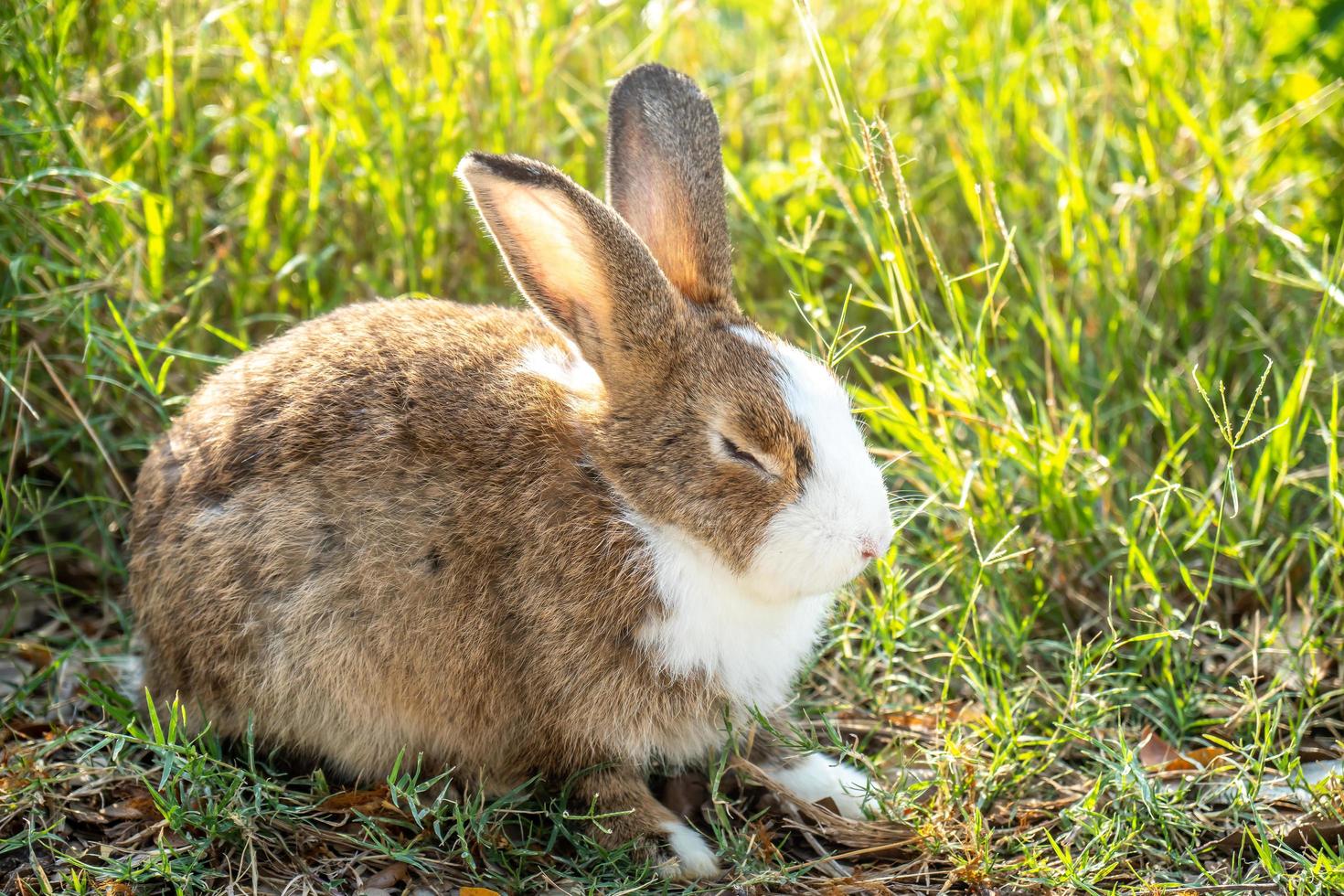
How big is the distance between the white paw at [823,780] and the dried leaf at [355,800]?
99 cm

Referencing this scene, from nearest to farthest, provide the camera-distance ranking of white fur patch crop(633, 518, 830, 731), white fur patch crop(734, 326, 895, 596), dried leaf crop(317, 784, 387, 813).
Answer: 1. white fur patch crop(734, 326, 895, 596)
2. white fur patch crop(633, 518, 830, 731)
3. dried leaf crop(317, 784, 387, 813)

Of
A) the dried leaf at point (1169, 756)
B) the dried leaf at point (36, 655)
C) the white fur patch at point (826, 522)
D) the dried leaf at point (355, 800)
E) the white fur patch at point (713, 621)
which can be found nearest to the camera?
the white fur patch at point (826, 522)

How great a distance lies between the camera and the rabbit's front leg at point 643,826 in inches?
136

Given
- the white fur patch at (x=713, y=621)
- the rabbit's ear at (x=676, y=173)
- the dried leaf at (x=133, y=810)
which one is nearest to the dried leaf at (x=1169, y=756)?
the white fur patch at (x=713, y=621)

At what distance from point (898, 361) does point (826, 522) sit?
1.05 metres

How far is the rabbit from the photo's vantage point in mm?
3367

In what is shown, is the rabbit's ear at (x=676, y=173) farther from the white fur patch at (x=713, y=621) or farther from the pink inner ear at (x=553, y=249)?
the white fur patch at (x=713, y=621)

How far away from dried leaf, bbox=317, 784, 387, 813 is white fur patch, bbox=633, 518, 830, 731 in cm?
76

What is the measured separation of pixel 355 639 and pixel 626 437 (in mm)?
796

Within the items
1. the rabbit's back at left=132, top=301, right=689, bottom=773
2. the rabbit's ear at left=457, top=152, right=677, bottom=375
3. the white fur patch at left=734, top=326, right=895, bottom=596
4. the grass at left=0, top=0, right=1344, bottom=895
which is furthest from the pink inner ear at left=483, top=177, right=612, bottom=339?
the grass at left=0, top=0, right=1344, bottom=895

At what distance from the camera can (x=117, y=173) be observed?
4.45 m

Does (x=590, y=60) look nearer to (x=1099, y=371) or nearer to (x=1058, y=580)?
(x=1099, y=371)

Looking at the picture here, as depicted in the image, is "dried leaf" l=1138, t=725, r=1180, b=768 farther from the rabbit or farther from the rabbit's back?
the rabbit's back

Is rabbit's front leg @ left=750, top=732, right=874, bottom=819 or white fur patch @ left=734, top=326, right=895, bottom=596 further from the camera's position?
rabbit's front leg @ left=750, top=732, right=874, bottom=819
